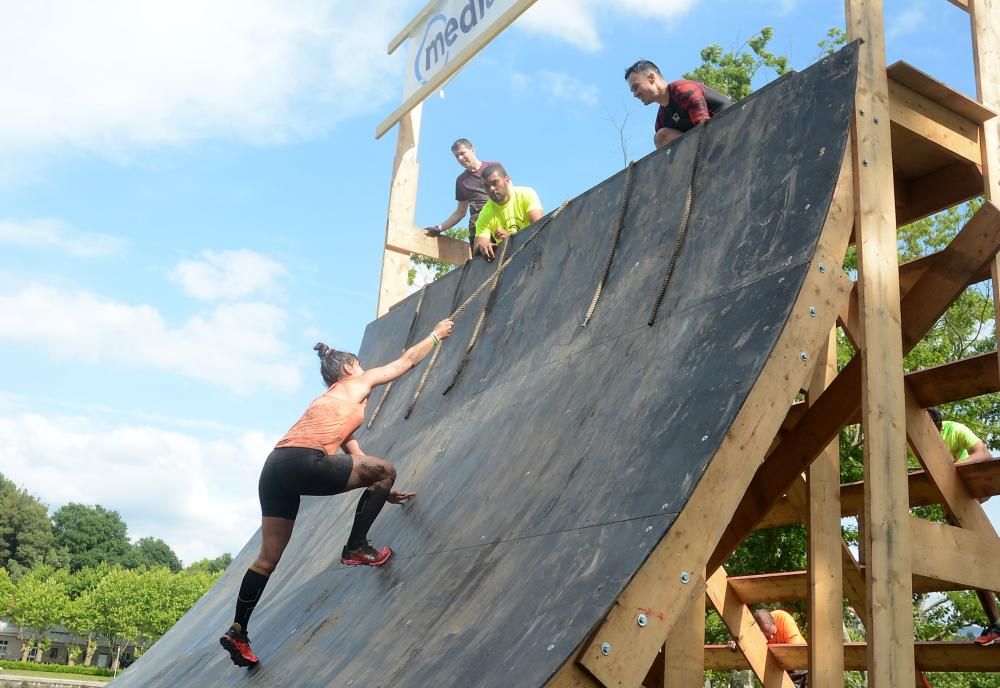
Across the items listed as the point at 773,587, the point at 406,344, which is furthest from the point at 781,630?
the point at 406,344

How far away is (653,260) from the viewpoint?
4.44m

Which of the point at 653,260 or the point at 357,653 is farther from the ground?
the point at 653,260

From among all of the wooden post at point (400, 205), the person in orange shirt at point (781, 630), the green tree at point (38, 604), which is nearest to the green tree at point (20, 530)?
the green tree at point (38, 604)

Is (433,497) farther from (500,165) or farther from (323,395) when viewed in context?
(500,165)

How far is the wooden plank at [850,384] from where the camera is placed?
175 inches

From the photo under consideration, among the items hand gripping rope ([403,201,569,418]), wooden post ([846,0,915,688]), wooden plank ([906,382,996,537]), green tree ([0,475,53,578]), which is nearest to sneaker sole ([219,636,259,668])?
hand gripping rope ([403,201,569,418])

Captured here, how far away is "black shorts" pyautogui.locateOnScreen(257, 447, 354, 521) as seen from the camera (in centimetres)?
479

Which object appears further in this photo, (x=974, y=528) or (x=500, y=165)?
(x=500, y=165)

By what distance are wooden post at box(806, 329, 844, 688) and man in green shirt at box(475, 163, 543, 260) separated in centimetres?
309

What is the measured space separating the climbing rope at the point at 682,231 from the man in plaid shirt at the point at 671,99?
68 cm

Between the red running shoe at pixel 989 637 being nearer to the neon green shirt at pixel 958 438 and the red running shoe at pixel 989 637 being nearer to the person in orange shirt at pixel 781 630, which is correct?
the neon green shirt at pixel 958 438

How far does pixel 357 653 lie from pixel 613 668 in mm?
1574

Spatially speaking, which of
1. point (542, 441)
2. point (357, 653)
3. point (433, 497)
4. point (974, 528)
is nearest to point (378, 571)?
point (433, 497)

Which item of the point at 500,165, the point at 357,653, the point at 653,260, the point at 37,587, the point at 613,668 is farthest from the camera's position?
the point at 37,587
